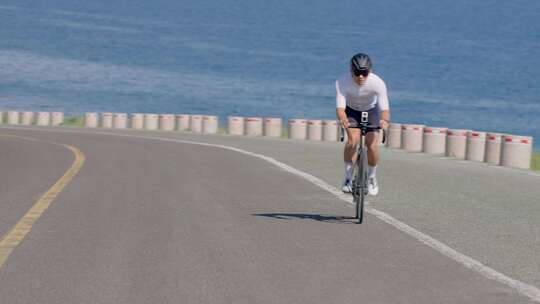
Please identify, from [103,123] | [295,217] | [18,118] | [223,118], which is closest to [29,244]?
[295,217]

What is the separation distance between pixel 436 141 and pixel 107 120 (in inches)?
1219

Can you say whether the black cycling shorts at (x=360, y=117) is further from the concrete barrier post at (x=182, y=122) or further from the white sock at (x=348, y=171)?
the concrete barrier post at (x=182, y=122)

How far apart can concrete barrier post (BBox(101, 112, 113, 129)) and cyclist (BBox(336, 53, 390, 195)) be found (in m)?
50.6

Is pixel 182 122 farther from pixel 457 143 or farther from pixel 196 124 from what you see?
pixel 457 143

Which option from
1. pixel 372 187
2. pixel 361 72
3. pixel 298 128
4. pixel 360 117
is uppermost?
pixel 361 72

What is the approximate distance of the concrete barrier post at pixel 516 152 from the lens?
99.1 ft

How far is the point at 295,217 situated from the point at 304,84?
530ft

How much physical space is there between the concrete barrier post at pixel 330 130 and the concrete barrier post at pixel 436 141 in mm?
11087

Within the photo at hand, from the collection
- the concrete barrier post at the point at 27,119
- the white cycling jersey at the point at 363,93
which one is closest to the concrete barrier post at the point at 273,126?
the concrete barrier post at the point at 27,119

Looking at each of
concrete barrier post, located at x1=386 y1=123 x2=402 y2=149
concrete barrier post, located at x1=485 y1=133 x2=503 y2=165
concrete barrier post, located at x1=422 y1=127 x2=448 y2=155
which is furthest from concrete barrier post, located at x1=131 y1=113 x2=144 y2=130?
concrete barrier post, located at x1=485 y1=133 x2=503 y2=165

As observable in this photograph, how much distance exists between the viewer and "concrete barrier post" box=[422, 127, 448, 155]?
37.4m

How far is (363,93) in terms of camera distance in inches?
575

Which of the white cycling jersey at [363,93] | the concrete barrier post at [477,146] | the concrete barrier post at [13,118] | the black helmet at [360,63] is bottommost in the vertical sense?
the concrete barrier post at [13,118]

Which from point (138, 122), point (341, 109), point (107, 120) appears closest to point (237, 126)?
point (138, 122)
